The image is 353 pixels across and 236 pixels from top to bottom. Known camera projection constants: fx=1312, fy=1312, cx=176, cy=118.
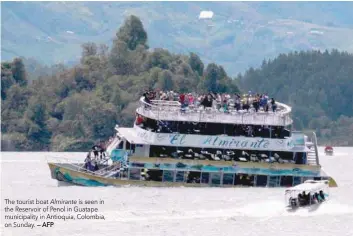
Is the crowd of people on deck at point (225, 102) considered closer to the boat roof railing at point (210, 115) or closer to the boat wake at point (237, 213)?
the boat roof railing at point (210, 115)

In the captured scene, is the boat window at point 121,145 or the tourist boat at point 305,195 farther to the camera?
the boat window at point 121,145

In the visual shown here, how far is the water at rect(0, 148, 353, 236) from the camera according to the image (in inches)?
2318

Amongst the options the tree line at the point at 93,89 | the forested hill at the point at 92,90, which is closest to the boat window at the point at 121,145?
the tree line at the point at 93,89

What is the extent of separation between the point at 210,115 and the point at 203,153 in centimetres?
219

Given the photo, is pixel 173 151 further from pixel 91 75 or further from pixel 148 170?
pixel 91 75

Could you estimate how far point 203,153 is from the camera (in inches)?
2904

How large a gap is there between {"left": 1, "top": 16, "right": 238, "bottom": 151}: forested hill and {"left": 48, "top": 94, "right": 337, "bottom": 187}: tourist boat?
63508mm

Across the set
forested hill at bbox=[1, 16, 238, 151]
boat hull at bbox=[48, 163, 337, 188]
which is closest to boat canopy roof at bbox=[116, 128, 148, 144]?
boat hull at bbox=[48, 163, 337, 188]

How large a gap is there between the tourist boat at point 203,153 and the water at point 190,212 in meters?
0.84

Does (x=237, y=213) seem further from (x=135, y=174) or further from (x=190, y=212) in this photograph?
(x=135, y=174)

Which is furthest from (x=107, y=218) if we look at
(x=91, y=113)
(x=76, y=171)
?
(x=91, y=113)

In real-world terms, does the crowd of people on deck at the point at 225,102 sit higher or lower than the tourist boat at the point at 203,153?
higher

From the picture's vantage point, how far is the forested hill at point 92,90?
14112 centimetres

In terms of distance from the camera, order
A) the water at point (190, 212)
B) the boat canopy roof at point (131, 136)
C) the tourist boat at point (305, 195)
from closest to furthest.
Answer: the water at point (190, 212), the tourist boat at point (305, 195), the boat canopy roof at point (131, 136)
